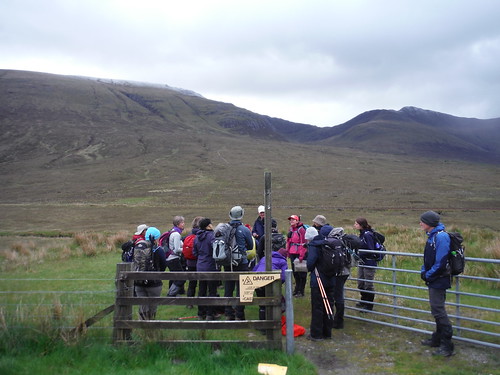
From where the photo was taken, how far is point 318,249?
20.8ft

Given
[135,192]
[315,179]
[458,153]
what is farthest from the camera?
[458,153]

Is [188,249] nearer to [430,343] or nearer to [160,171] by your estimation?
[430,343]

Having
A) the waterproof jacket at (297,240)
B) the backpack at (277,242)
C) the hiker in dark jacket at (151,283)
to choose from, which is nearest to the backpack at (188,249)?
the hiker in dark jacket at (151,283)

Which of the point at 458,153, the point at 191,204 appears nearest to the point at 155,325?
the point at 191,204

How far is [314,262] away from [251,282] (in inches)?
49.0

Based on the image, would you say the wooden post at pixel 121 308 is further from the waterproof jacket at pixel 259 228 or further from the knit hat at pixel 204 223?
the waterproof jacket at pixel 259 228

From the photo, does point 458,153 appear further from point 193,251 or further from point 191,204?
point 193,251

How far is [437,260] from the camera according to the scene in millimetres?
5508

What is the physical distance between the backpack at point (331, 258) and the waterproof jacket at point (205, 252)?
2.16 m

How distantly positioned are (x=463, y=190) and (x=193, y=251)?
5423 centimetres

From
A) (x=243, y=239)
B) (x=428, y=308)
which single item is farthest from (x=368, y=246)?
(x=243, y=239)

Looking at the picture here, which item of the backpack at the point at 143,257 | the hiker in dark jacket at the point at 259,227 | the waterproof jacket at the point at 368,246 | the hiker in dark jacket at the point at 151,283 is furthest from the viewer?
the hiker in dark jacket at the point at 259,227

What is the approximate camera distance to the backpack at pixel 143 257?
6.68 m

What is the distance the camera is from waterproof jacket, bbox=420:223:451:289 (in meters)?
5.46
